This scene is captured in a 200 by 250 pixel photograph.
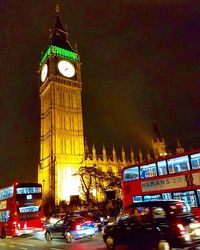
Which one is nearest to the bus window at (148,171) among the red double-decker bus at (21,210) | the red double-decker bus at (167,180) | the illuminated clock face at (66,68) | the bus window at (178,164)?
the red double-decker bus at (167,180)

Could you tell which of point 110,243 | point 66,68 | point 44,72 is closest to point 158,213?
point 110,243

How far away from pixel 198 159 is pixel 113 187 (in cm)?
3294

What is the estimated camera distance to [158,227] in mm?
7734

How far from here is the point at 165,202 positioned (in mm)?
8070

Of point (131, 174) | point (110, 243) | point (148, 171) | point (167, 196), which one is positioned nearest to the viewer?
point (110, 243)

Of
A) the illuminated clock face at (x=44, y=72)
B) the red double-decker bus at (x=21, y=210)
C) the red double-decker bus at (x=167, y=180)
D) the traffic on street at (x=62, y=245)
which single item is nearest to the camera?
the traffic on street at (x=62, y=245)

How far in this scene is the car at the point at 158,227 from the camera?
24.5ft

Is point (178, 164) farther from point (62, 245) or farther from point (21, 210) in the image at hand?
point (21, 210)

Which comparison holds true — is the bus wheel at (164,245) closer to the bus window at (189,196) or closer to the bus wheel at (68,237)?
the bus window at (189,196)

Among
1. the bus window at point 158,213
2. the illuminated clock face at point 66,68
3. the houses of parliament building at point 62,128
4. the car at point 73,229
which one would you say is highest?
the illuminated clock face at point 66,68

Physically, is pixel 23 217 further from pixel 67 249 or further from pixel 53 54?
pixel 53 54

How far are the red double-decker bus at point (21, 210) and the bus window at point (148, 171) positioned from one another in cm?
712

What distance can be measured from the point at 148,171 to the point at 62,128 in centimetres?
4477

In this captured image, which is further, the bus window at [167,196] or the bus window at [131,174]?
the bus window at [131,174]
